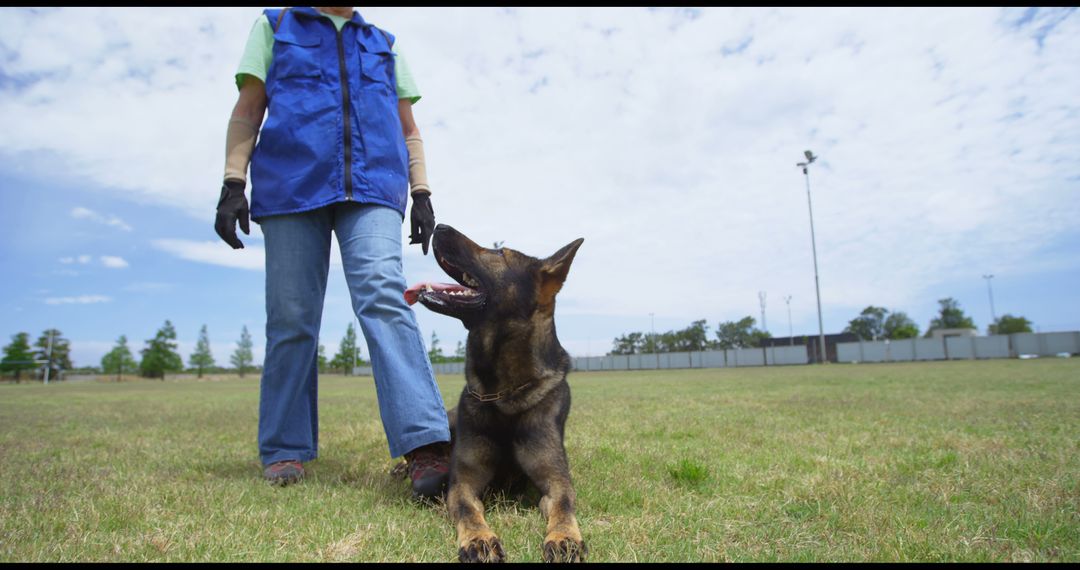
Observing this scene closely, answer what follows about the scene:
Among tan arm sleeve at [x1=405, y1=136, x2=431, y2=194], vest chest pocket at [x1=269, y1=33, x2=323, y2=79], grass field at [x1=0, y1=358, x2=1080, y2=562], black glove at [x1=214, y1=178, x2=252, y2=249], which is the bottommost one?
grass field at [x1=0, y1=358, x2=1080, y2=562]

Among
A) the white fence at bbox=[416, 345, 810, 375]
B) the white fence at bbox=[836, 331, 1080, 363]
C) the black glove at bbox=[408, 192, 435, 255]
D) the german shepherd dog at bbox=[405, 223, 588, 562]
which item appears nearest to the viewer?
the german shepherd dog at bbox=[405, 223, 588, 562]

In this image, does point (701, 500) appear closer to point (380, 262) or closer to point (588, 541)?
point (588, 541)

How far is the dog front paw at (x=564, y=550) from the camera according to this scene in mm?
2100

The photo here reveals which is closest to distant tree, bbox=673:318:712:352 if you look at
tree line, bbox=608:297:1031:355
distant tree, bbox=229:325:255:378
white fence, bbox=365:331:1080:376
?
tree line, bbox=608:297:1031:355

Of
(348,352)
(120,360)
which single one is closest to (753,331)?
(348,352)

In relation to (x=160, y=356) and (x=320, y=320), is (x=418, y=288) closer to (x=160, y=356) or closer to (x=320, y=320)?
(x=320, y=320)

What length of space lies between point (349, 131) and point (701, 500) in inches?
114

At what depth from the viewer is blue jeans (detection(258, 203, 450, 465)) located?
3.29 m

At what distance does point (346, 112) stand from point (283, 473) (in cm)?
224

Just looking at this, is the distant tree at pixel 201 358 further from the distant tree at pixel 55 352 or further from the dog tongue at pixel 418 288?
the dog tongue at pixel 418 288

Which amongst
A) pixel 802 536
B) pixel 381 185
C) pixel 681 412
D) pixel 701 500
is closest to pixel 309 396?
pixel 381 185

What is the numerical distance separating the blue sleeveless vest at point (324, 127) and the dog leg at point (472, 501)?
1.63m

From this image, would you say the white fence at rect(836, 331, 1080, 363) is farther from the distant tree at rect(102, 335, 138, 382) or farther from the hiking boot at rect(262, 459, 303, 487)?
the distant tree at rect(102, 335, 138, 382)

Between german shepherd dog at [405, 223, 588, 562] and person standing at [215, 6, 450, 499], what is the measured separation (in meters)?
0.37
